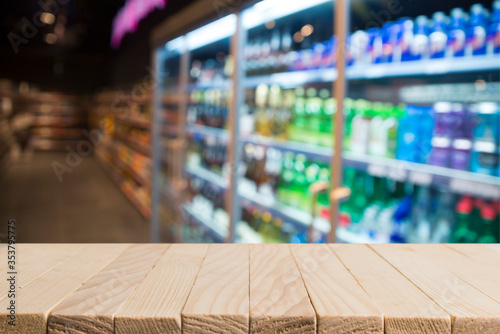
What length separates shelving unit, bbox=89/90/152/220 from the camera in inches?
265

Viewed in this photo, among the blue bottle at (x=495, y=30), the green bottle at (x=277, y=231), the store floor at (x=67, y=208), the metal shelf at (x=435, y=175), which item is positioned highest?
the blue bottle at (x=495, y=30)

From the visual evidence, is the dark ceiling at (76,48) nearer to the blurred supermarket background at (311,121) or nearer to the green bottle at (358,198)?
the blurred supermarket background at (311,121)

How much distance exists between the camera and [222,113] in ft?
13.9

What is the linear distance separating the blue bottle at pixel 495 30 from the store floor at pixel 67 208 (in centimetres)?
496

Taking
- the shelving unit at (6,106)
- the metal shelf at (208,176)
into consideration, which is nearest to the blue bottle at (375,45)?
the metal shelf at (208,176)

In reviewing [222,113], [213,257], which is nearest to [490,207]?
[213,257]

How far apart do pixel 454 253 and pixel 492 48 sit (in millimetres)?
1299

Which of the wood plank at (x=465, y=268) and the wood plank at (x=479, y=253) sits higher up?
the wood plank at (x=465, y=268)

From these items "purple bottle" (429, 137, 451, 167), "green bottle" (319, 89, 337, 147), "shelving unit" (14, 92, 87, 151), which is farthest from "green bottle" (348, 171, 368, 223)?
"shelving unit" (14, 92, 87, 151)

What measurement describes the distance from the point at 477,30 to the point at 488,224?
2.83ft

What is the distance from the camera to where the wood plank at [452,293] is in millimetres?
762

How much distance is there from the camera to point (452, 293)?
859 millimetres

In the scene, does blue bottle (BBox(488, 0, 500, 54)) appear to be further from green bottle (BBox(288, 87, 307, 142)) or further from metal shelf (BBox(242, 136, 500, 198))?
green bottle (BBox(288, 87, 307, 142))

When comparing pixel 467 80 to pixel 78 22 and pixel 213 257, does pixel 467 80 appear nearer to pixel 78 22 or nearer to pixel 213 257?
pixel 213 257
